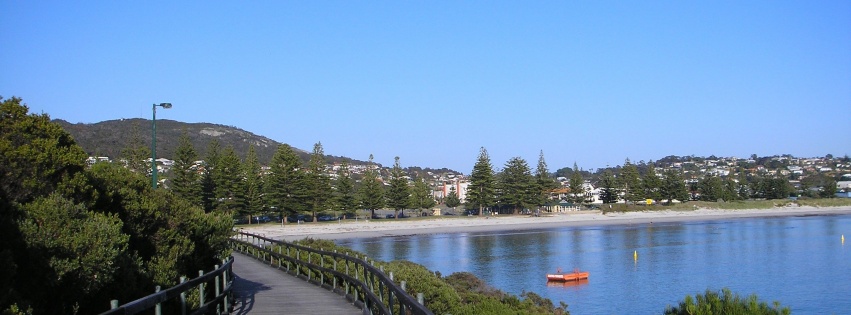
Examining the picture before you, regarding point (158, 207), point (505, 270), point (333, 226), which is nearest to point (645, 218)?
point (333, 226)

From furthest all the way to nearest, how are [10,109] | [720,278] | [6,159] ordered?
[720,278] < [10,109] < [6,159]

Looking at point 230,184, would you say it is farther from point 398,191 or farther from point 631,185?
point 631,185

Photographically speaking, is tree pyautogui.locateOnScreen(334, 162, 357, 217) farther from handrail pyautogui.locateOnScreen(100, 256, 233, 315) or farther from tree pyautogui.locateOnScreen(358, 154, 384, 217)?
handrail pyautogui.locateOnScreen(100, 256, 233, 315)

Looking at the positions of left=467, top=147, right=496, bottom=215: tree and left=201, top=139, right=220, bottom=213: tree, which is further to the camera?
left=467, top=147, right=496, bottom=215: tree

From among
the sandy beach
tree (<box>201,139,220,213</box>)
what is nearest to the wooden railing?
the sandy beach

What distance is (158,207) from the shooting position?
13.4 meters

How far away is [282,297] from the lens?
14.1 meters

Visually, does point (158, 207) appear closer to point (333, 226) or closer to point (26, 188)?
point (26, 188)

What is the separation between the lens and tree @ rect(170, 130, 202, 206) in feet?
218

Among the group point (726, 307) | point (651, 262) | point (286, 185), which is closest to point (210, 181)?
point (286, 185)

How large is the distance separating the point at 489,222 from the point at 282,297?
2810 inches

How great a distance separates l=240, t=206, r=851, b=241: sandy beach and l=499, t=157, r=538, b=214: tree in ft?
6.81

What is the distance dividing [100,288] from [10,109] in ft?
10.9

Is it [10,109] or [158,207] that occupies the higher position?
[10,109]
